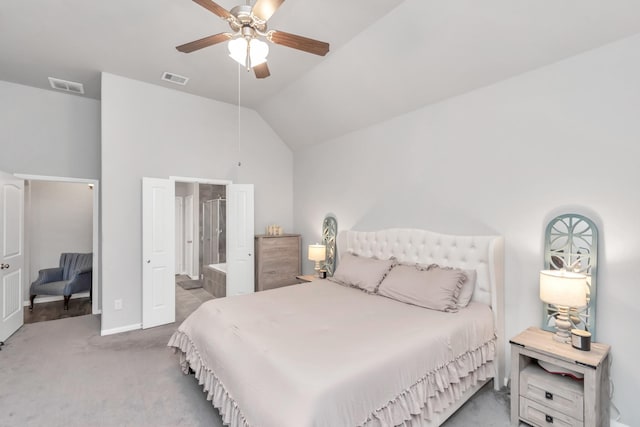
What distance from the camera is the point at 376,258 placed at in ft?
12.4

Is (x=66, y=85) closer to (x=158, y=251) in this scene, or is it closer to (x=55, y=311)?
(x=158, y=251)

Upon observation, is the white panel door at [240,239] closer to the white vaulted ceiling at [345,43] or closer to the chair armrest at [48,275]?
Result: the white vaulted ceiling at [345,43]

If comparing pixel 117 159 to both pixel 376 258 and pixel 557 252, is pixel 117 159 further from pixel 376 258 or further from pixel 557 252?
pixel 557 252

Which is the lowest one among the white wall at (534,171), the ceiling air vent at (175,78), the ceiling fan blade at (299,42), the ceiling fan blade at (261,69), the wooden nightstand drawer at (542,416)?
the wooden nightstand drawer at (542,416)

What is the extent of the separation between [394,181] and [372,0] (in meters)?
1.90

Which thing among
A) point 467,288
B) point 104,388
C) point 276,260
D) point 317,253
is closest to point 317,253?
point 317,253

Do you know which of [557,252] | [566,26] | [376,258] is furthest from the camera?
[376,258]

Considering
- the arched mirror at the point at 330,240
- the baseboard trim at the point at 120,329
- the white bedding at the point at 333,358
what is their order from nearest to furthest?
the white bedding at the point at 333,358 → the baseboard trim at the point at 120,329 → the arched mirror at the point at 330,240

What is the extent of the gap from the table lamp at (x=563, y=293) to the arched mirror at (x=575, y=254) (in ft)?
0.42

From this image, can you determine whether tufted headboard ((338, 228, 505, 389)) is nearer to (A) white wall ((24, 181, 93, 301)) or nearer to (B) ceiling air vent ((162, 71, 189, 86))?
(B) ceiling air vent ((162, 71, 189, 86))

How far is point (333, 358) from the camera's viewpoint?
171 cm

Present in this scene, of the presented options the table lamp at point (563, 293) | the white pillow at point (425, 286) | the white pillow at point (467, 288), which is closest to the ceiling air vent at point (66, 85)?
the white pillow at point (425, 286)

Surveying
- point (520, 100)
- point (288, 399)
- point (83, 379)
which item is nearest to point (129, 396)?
point (83, 379)

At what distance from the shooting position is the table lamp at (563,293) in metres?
2.06
